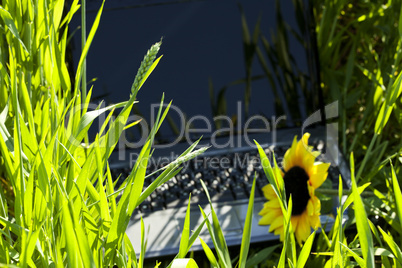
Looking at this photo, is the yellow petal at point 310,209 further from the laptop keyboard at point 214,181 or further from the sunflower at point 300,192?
the laptop keyboard at point 214,181

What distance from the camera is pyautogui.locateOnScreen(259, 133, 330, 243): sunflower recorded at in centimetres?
45

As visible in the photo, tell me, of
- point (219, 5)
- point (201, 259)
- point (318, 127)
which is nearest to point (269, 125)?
point (318, 127)

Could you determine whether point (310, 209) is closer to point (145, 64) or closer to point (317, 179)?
point (317, 179)

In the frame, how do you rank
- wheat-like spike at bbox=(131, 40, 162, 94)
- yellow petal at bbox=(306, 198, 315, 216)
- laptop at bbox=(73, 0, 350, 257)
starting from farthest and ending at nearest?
laptop at bbox=(73, 0, 350, 257) → yellow petal at bbox=(306, 198, 315, 216) → wheat-like spike at bbox=(131, 40, 162, 94)

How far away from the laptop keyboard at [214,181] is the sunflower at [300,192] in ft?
0.30

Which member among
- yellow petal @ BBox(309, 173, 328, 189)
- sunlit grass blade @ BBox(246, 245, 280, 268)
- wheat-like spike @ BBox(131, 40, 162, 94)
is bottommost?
sunlit grass blade @ BBox(246, 245, 280, 268)

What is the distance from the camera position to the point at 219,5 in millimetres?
689

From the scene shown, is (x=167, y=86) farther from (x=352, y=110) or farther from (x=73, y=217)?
(x=73, y=217)

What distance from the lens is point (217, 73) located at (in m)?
0.69

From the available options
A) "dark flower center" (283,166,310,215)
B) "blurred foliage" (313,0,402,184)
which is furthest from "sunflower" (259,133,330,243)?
"blurred foliage" (313,0,402,184)

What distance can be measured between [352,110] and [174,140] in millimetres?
235

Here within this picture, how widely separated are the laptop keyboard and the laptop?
12 millimetres

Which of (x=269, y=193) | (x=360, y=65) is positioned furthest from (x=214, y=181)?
(x=360, y=65)

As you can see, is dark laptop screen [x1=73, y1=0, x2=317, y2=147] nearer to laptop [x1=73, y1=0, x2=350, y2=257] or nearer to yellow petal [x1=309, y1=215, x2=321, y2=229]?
laptop [x1=73, y1=0, x2=350, y2=257]
